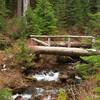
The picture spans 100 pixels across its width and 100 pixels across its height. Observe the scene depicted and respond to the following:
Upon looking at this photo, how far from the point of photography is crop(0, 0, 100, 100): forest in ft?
34.4

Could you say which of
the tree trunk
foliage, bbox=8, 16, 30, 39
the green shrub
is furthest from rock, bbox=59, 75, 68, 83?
the tree trunk

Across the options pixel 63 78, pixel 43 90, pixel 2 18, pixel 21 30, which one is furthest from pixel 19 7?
pixel 43 90

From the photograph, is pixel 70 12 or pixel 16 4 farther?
pixel 16 4

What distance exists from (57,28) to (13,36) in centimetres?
380

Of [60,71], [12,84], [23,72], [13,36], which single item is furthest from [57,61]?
[13,36]

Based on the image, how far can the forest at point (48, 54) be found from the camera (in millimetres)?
10496

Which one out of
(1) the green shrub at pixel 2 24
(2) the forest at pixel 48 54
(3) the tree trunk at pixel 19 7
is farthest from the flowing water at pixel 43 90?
(3) the tree trunk at pixel 19 7

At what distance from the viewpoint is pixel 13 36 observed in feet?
71.6

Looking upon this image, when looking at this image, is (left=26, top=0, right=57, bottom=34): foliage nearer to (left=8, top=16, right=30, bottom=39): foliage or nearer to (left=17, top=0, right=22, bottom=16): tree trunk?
(left=8, top=16, right=30, bottom=39): foliage

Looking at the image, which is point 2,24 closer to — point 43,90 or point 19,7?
point 19,7

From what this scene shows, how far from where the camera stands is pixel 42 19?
72.8 ft

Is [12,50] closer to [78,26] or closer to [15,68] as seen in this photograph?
[15,68]

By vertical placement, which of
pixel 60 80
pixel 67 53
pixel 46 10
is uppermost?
pixel 46 10

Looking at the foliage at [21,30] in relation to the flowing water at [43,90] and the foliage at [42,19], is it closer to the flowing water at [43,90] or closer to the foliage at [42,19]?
the foliage at [42,19]
